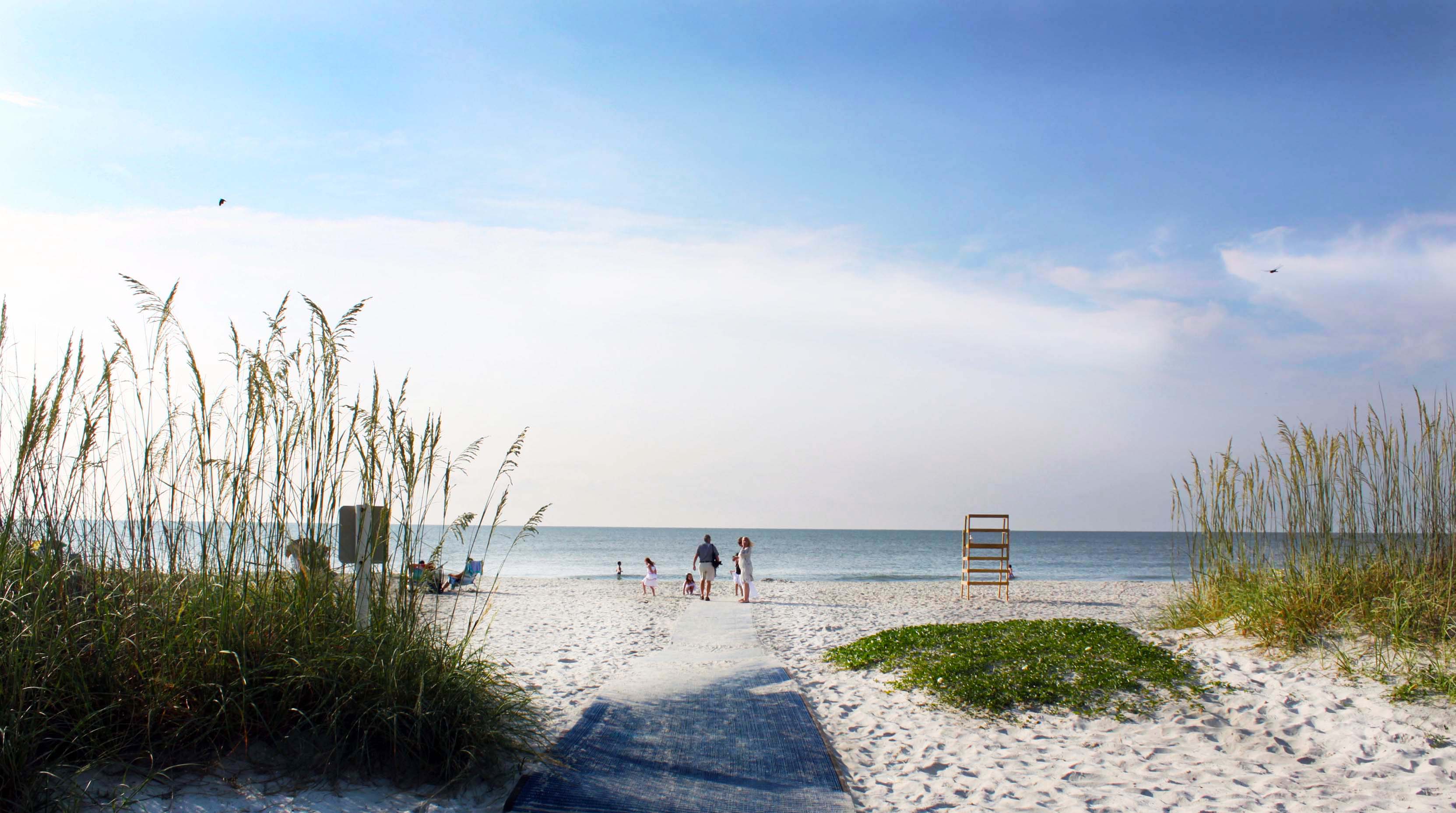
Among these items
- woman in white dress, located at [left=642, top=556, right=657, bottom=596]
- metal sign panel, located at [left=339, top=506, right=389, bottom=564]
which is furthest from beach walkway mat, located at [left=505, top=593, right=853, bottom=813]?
woman in white dress, located at [left=642, top=556, right=657, bottom=596]

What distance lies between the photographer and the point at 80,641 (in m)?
3.47

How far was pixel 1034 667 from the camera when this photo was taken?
6.64m

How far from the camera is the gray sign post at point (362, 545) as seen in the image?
3.96 meters

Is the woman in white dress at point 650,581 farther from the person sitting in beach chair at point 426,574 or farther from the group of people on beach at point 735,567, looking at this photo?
the person sitting in beach chair at point 426,574

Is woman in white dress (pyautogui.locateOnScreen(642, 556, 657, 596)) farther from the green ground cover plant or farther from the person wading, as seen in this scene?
the green ground cover plant

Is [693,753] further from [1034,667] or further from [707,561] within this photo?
[707,561]

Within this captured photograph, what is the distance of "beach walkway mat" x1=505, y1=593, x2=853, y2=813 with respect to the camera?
13.0ft

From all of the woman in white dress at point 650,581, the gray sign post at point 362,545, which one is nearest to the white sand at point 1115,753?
the gray sign post at point 362,545

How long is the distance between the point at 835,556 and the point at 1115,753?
49.2 m

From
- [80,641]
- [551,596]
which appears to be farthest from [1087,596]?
[80,641]

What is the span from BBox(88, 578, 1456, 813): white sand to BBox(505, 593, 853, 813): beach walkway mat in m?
0.21

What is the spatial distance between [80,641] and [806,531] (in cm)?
12237

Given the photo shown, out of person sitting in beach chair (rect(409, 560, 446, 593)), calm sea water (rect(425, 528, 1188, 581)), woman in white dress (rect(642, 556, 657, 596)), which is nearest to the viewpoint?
person sitting in beach chair (rect(409, 560, 446, 593))

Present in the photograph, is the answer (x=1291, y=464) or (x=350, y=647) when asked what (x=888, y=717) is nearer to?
(x=350, y=647)
